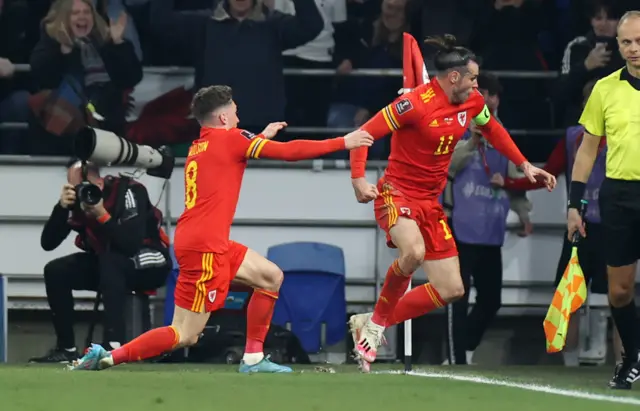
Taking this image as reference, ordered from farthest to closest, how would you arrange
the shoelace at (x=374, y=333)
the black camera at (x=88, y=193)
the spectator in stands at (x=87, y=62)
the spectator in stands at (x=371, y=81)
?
1. the spectator in stands at (x=371, y=81)
2. the spectator in stands at (x=87, y=62)
3. the black camera at (x=88, y=193)
4. the shoelace at (x=374, y=333)

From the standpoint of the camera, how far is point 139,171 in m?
12.8

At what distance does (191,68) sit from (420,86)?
373 centimetres

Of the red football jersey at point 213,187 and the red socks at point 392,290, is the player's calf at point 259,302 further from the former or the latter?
the red socks at point 392,290

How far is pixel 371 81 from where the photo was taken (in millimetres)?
13195

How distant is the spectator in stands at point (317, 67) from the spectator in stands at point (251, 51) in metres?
0.46

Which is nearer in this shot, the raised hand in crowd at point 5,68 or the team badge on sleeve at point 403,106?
the team badge on sleeve at point 403,106

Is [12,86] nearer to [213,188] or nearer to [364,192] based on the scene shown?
[213,188]

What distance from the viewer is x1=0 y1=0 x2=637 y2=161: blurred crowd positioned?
12.7m

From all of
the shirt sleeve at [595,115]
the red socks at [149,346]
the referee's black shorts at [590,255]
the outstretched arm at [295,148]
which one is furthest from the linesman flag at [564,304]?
the referee's black shorts at [590,255]

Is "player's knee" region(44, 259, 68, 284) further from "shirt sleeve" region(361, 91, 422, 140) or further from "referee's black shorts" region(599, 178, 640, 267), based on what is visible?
"referee's black shorts" region(599, 178, 640, 267)

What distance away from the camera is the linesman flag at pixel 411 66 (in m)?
9.81

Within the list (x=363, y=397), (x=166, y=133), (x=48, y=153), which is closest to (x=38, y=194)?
(x=48, y=153)

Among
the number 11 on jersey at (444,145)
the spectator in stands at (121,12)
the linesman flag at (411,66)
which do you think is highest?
the spectator in stands at (121,12)

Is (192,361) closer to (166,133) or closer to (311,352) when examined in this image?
(311,352)
